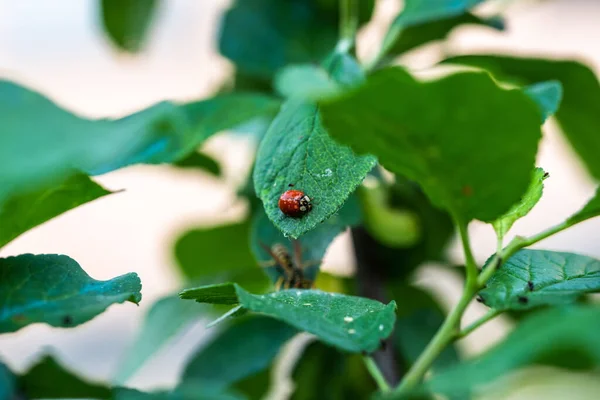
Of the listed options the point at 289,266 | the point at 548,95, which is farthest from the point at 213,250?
the point at 548,95

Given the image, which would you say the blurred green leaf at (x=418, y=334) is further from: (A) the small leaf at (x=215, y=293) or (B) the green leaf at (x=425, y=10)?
(A) the small leaf at (x=215, y=293)

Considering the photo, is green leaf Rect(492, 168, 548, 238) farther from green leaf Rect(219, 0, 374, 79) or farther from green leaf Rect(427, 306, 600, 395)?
green leaf Rect(219, 0, 374, 79)

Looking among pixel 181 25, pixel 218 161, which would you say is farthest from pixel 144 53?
pixel 181 25

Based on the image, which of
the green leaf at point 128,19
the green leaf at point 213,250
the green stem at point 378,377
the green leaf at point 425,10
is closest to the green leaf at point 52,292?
the green stem at point 378,377

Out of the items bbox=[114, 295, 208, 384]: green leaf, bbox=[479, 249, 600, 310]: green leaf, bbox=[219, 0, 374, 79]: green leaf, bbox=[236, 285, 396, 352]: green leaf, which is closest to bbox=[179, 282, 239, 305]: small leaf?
bbox=[236, 285, 396, 352]: green leaf

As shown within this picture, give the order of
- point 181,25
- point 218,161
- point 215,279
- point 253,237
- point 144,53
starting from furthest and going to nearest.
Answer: point 181,25, point 144,53, point 218,161, point 215,279, point 253,237

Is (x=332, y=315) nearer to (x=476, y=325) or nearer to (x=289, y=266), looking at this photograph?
(x=476, y=325)

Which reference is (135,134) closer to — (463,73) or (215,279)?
(463,73)
